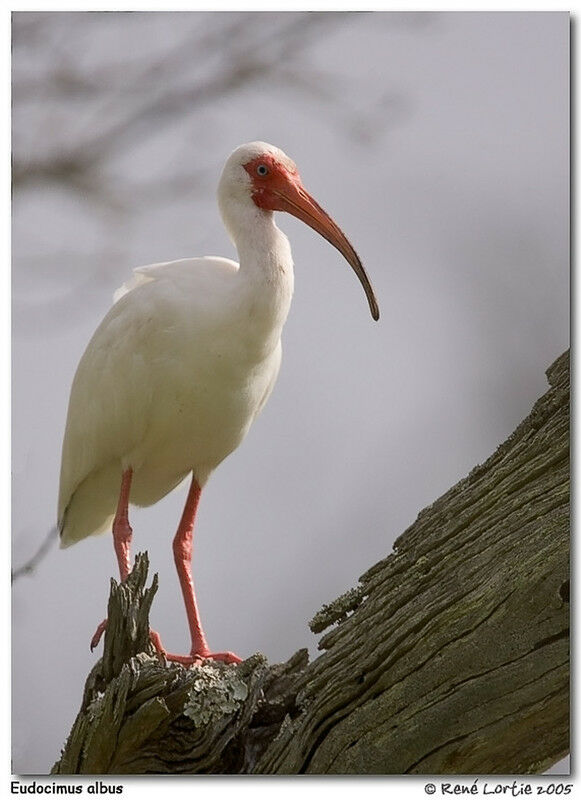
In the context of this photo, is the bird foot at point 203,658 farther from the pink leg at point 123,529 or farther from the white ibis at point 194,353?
the pink leg at point 123,529

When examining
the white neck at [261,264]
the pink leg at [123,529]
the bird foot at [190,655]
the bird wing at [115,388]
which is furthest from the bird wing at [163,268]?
the bird foot at [190,655]

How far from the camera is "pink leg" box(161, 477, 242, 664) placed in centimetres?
380

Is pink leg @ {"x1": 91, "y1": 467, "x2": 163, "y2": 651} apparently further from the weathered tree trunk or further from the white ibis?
the weathered tree trunk

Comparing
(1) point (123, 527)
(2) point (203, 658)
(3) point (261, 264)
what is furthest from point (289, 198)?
(2) point (203, 658)

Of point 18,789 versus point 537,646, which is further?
point 18,789

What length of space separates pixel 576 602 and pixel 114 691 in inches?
45.5

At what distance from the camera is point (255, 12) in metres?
3.59

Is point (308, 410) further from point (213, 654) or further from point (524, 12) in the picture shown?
point (524, 12)

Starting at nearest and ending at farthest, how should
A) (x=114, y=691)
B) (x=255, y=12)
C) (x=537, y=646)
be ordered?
(x=537, y=646) < (x=114, y=691) < (x=255, y=12)

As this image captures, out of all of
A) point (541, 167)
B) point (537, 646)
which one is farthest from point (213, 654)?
point (541, 167)

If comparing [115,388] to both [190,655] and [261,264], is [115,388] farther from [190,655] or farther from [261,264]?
[190,655]

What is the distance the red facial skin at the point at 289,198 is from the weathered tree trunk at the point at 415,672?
2.66 ft

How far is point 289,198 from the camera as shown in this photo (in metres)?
3.76

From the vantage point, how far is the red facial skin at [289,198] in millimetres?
3744
